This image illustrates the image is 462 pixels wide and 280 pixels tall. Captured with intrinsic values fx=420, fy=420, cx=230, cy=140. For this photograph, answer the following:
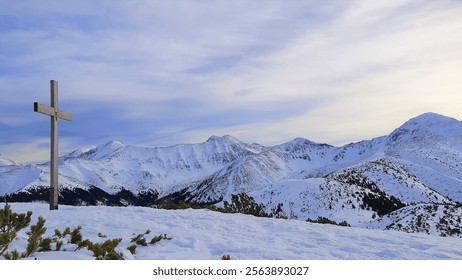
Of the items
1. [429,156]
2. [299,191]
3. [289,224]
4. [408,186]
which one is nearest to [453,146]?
[429,156]

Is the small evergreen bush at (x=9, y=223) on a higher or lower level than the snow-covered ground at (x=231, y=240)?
higher

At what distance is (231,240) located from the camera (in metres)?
10.2

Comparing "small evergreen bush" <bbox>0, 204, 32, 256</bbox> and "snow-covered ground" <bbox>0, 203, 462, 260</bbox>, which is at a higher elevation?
"small evergreen bush" <bbox>0, 204, 32, 256</bbox>

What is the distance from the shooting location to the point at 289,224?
548 inches

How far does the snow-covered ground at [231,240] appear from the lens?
8703 millimetres

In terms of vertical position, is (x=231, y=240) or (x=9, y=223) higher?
(x=9, y=223)

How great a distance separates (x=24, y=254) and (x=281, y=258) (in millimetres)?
4806

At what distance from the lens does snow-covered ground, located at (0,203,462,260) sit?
8703 mm

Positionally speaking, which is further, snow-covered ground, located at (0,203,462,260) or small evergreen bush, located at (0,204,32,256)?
snow-covered ground, located at (0,203,462,260)

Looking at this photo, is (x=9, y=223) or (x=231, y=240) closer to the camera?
(x=9, y=223)

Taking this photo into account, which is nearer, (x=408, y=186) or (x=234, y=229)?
(x=234, y=229)

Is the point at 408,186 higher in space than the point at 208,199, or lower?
higher

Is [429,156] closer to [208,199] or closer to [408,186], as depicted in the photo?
[408,186]

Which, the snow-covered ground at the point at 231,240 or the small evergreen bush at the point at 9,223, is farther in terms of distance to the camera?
the snow-covered ground at the point at 231,240
